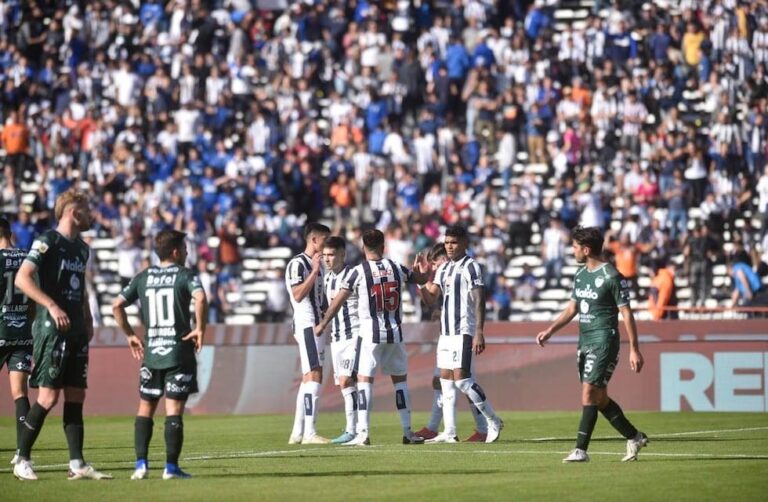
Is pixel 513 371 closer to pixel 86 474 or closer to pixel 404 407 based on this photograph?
pixel 404 407

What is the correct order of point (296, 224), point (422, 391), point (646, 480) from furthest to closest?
point (296, 224) < point (422, 391) < point (646, 480)

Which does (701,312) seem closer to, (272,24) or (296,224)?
(296,224)

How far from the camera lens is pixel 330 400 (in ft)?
85.2

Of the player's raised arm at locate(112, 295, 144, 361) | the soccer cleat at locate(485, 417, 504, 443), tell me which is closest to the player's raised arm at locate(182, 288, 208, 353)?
the player's raised arm at locate(112, 295, 144, 361)

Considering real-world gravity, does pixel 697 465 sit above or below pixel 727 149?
below

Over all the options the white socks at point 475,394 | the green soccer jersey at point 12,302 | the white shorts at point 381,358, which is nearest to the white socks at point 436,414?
the white shorts at point 381,358

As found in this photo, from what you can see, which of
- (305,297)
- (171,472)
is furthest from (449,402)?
(171,472)

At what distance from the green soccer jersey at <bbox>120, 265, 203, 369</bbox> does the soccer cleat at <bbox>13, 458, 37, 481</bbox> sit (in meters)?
1.57

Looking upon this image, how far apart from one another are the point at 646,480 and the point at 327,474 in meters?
2.86

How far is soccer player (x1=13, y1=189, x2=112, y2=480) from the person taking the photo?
12750 millimetres

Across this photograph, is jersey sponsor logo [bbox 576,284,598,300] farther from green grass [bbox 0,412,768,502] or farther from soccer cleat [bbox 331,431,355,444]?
soccer cleat [bbox 331,431,355,444]

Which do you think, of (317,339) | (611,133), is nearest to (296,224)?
(611,133)

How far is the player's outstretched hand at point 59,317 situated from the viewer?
12367mm

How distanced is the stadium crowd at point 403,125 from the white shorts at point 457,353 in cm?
1047
